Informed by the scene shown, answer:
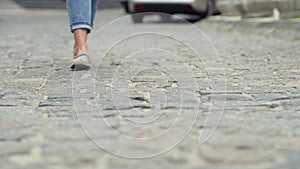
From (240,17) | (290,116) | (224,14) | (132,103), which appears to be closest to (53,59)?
(132,103)

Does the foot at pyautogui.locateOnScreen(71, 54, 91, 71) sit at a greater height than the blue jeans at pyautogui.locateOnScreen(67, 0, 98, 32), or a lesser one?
lesser

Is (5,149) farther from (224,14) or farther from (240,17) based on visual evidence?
(224,14)

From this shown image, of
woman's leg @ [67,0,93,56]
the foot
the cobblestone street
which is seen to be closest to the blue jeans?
woman's leg @ [67,0,93,56]

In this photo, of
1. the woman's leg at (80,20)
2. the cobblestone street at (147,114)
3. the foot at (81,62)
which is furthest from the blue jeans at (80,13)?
the cobblestone street at (147,114)

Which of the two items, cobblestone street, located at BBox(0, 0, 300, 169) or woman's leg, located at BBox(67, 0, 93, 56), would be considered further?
woman's leg, located at BBox(67, 0, 93, 56)

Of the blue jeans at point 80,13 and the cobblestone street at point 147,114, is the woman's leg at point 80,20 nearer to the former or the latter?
the blue jeans at point 80,13

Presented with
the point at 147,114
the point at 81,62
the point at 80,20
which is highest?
the point at 80,20

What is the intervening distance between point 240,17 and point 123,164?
9.68 m

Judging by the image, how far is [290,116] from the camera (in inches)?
103

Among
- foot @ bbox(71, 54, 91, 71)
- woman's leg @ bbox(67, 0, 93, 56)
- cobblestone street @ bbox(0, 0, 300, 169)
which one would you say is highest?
woman's leg @ bbox(67, 0, 93, 56)

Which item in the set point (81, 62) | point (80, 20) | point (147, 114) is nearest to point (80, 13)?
point (80, 20)

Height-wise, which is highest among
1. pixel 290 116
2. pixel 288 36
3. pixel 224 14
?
pixel 224 14

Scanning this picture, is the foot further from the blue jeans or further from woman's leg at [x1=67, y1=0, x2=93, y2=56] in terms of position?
the blue jeans

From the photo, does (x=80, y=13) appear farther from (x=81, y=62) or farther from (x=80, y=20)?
(x=81, y=62)
